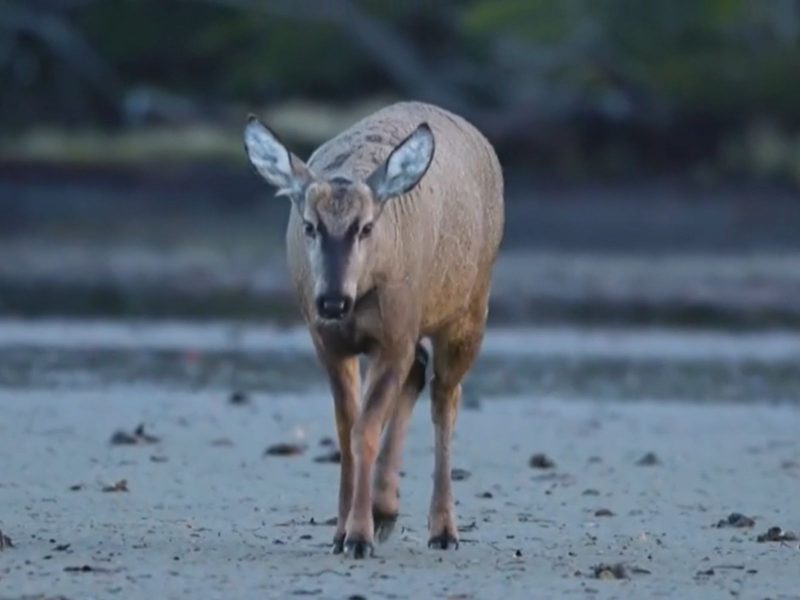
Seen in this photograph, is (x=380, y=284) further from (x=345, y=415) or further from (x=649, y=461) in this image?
(x=649, y=461)

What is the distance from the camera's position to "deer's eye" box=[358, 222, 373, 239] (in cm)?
993

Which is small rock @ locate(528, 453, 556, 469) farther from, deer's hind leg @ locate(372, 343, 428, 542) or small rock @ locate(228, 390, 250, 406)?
small rock @ locate(228, 390, 250, 406)

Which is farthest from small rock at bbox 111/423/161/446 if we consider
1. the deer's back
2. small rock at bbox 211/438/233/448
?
the deer's back

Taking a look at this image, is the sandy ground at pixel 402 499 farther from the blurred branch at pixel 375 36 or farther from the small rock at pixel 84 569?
the blurred branch at pixel 375 36

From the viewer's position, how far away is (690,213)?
34.6 metres

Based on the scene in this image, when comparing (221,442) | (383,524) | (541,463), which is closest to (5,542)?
(383,524)

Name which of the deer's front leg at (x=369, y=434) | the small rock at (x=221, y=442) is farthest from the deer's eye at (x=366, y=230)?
the small rock at (x=221, y=442)

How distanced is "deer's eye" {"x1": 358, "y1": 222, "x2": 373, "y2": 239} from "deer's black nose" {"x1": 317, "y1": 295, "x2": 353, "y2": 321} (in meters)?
0.35

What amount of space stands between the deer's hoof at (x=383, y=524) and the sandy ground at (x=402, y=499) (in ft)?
0.19

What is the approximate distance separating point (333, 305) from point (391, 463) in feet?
3.89

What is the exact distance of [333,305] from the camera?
9633mm

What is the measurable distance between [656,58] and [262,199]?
26.8ft

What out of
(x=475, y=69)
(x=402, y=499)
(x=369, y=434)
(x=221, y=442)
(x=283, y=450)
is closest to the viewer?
(x=369, y=434)

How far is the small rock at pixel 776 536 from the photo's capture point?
10.5 m
